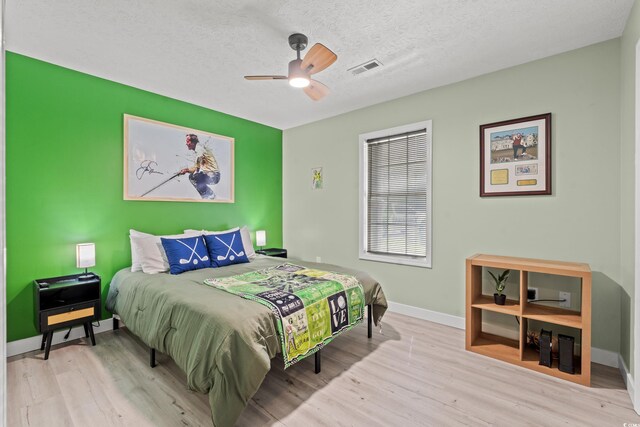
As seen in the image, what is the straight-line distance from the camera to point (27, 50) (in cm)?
264

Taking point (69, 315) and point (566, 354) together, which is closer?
point (566, 354)

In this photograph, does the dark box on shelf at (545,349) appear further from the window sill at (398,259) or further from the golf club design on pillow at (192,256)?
the golf club design on pillow at (192,256)

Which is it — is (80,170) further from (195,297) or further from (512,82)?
(512,82)

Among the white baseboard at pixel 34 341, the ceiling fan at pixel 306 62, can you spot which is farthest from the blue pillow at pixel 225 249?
the ceiling fan at pixel 306 62

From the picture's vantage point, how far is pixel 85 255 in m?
2.92

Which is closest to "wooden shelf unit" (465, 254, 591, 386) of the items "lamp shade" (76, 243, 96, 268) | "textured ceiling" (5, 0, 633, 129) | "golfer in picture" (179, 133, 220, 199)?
"textured ceiling" (5, 0, 633, 129)

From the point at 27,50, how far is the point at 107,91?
26.0 inches

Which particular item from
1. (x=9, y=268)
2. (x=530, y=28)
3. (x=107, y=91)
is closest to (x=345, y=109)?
(x=530, y=28)

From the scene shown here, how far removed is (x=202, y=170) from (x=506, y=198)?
3598 mm

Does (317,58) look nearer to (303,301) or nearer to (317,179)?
(303,301)

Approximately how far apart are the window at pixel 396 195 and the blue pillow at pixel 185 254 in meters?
2.03

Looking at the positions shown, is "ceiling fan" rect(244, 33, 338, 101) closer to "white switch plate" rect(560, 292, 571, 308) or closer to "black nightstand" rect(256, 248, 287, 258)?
"black nightstand" rect(256, 248, 287, 258)

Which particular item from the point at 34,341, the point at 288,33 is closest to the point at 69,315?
the point at 34,341

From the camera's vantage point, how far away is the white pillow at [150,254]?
3064 mm
